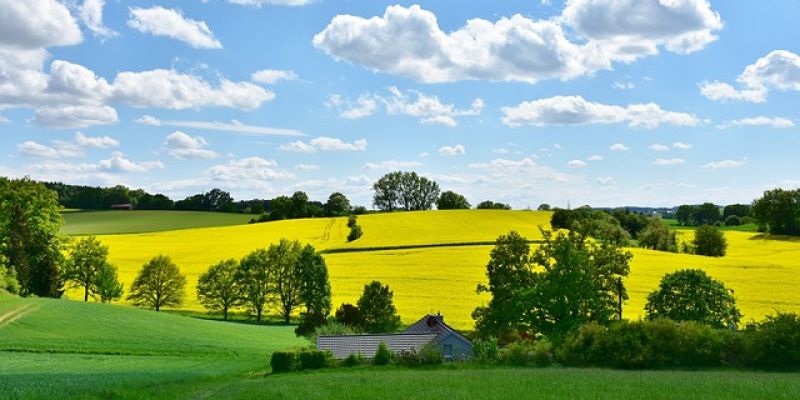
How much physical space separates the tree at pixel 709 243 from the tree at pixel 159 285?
6977 centimetres

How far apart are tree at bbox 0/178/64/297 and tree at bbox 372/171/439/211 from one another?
308 ft

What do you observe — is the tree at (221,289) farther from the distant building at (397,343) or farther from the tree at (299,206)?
the tree at (299,206)

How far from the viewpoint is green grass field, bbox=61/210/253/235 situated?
12644cm

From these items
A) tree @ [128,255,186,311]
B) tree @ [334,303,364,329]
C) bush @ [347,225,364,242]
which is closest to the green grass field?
bush @ [347,225,364,242]

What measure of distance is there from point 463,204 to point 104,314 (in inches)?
4525

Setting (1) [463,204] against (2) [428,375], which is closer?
(2) [428,375]

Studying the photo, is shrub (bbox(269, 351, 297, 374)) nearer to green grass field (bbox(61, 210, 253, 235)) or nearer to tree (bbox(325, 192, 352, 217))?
green grass field (bbox(61, 210, 253, 235))

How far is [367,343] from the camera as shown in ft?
128

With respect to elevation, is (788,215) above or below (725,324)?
above

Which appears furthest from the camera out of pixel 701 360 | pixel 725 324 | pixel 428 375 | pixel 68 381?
pixel 725 324

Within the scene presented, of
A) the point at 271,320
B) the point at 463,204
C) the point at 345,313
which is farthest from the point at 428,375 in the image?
the point at 463,204

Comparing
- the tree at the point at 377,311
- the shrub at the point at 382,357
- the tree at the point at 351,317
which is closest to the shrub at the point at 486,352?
the shrub at the point at 382,357

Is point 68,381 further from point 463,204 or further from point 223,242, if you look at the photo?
point 463,204

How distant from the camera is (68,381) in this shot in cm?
2559
